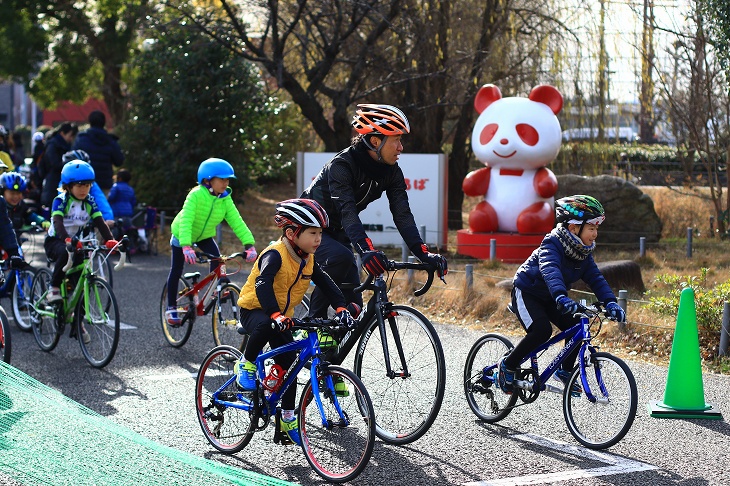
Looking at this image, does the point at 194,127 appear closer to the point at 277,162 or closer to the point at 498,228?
the point at 277,162

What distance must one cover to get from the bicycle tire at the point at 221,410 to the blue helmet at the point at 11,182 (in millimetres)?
4361

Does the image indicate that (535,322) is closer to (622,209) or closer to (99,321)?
(99,321)

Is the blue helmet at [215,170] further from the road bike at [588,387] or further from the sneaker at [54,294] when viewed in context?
the road bike at [588,387]

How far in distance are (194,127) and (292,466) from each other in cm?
1547

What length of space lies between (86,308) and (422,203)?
9125 millimetres

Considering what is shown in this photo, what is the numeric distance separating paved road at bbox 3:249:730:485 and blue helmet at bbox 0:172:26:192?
5.51 feet

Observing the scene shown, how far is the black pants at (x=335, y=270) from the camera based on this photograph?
658 centimetres

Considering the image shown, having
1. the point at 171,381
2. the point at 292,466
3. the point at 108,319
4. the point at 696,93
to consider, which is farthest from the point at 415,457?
the point at 696,93

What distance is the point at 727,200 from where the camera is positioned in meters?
19.0

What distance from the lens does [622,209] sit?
18734 mm

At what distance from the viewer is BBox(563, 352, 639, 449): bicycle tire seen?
19.2ft

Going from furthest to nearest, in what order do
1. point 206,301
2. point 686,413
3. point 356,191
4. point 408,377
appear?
1. point 206,301
2. point 686,413
3. point 356,191
4. point 408,377

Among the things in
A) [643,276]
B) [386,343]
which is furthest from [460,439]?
[643,276]

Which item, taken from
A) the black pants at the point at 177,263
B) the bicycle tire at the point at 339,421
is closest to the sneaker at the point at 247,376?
the bicycle tire at the point at 339,421
